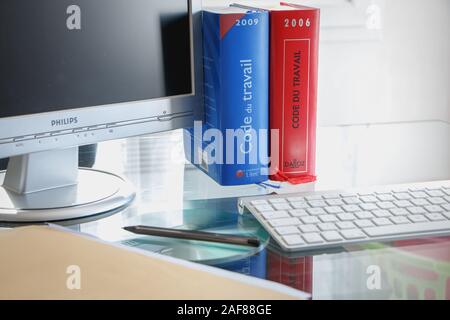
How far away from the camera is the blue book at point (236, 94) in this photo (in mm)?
995

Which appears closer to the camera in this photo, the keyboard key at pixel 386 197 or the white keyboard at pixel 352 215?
the white keyboard at pixel 352 215

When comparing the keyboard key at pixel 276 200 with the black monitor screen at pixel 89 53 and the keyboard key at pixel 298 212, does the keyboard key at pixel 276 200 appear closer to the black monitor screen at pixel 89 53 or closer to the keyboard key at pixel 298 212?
the keyboard key at pixel 298 212

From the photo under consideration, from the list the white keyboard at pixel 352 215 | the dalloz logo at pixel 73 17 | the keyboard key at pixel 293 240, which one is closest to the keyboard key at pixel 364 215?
the white keyboard at pixel 352 215

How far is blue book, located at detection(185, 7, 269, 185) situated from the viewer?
0.99 metres

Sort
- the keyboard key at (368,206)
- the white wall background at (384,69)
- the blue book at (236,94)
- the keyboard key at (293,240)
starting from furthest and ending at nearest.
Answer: the white wall background at (384,69), the blue book at (236,94), the keyboard key at (368,206), the keyboard key at (293,240)

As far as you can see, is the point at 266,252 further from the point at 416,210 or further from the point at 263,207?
the point at 416,210

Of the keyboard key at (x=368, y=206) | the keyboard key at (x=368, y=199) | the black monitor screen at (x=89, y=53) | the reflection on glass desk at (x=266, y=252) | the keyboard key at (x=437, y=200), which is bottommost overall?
the reflection on glass desk at (x=266, y=252)

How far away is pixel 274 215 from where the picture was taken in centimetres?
86

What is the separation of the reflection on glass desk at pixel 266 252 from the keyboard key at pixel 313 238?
17 millimetres

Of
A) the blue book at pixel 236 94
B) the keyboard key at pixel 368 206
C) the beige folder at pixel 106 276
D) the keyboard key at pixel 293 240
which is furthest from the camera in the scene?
the blue book at pixel 236 94

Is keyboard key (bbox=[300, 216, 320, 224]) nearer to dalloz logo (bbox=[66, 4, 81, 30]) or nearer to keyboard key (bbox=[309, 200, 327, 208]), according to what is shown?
keyboard key (bbox=[309, 200, 327, 208])

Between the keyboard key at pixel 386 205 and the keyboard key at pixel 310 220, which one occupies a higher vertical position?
the keyboard key at pixel 386 205

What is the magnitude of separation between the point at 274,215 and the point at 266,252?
0.28 ft
